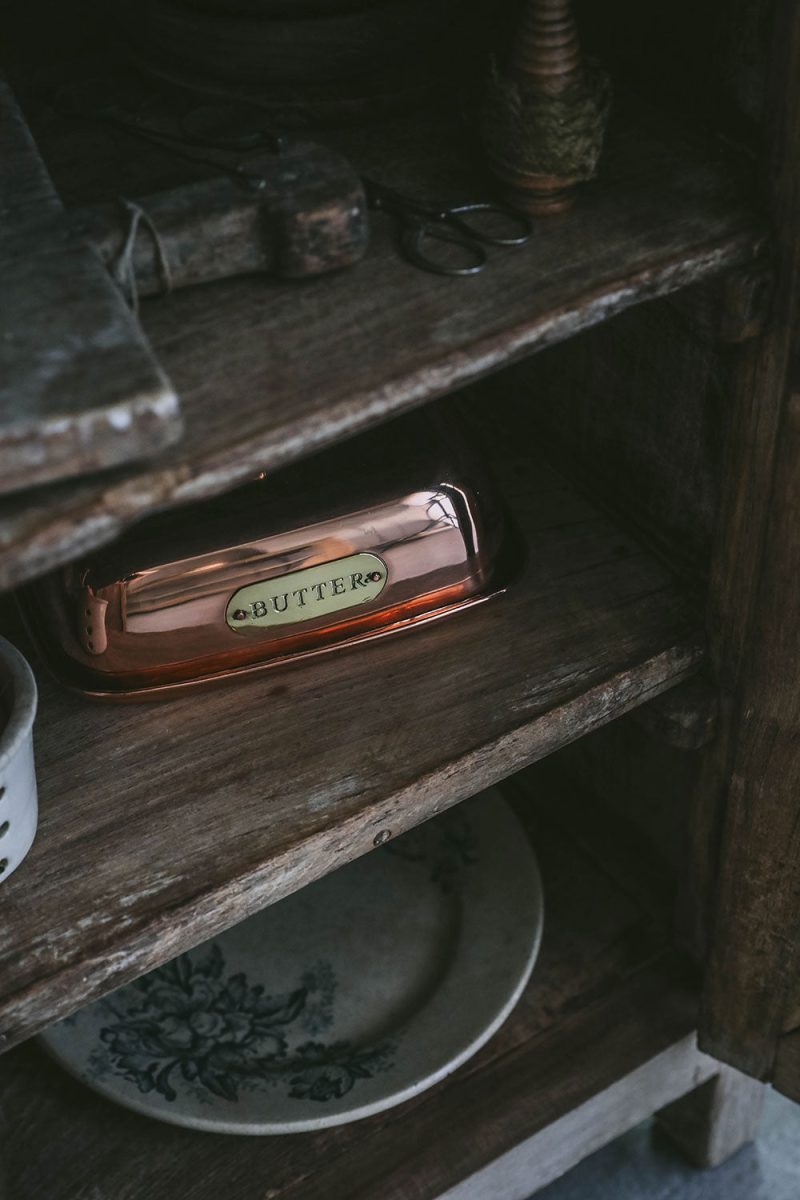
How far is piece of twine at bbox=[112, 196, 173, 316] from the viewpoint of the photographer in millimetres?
568

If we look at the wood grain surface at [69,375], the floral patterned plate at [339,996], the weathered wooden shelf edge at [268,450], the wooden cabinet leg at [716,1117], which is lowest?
the wooden cabinet leg at [716,1117]

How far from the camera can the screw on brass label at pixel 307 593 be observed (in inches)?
30.5

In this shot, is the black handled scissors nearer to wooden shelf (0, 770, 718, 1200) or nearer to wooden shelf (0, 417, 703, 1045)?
wooden shelf (0, 417, 703, 1045)

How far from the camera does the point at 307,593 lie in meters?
0.78

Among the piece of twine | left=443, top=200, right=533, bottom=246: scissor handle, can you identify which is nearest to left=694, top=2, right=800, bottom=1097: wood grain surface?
left=443, top=200, right=533, bottom=246: scissor handle

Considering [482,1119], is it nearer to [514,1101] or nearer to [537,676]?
[514,1101]

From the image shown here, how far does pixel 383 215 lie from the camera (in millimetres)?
656

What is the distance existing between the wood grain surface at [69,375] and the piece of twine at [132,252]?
0.9 inches

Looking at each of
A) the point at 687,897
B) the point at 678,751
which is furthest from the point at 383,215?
the point at 687,897

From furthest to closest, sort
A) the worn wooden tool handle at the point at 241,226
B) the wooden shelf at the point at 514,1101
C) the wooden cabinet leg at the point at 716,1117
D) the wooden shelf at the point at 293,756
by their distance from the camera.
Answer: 1. the wooden cabinet leg at the point at 716,1117
2. the wooden shelf at the point at 514,1101
3. the wooden shelf at the point at 293,756
4. the worn wooden tool handle at the point at 241,226

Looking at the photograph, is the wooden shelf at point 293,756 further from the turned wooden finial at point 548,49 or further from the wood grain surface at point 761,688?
the turned wooden finial at point 548,49

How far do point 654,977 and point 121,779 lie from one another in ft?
1.67

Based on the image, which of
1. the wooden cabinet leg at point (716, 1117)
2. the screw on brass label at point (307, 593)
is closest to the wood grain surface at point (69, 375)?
the screw on brass label at point (307, 593)

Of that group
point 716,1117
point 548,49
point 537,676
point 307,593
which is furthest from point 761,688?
point 716,1117
